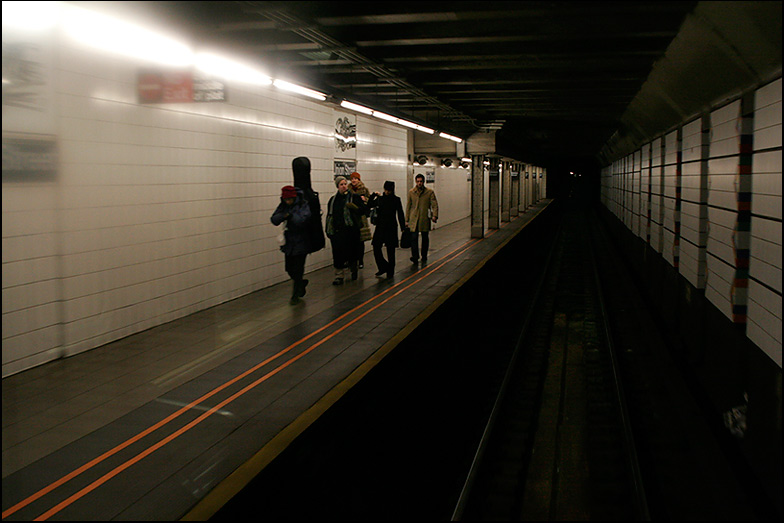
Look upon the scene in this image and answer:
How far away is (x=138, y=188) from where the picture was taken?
7.16m

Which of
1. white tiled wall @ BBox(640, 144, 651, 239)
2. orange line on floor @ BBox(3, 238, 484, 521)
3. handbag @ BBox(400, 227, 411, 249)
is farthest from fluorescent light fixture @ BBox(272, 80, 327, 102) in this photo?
white tiled wall @ BBox(640, 144, 651, 239)

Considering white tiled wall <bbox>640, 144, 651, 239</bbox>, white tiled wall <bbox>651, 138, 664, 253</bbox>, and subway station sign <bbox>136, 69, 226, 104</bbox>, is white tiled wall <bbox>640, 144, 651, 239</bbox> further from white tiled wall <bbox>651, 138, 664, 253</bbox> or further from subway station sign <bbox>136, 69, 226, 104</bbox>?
subway station sign <bbox>136, 69, 226, 104</bbox>

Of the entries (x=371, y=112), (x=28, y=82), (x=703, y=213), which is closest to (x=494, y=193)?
(x=371, y=112)

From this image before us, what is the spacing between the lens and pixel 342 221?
400 inches

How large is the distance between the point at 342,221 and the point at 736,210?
17.9 feet

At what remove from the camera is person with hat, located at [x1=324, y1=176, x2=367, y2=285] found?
10156 mm

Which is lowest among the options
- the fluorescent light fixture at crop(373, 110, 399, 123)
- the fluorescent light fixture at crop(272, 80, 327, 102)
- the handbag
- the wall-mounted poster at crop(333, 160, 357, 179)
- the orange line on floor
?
the orange line on floor

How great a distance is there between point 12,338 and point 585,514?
4878mm

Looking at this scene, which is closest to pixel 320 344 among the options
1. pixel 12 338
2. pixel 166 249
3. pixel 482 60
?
A: pixel 166 249

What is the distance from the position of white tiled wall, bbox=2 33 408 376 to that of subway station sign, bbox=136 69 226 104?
0.14 m

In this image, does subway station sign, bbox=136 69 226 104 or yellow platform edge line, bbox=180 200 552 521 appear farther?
subway station sign, bbox=136 69 226 104

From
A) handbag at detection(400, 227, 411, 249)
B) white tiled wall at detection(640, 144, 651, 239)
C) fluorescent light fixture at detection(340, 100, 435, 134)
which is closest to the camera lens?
fluorescent light fixture at detection(340, 100, 435, 134)

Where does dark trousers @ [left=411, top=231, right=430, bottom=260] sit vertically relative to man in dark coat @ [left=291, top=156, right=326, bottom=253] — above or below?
below

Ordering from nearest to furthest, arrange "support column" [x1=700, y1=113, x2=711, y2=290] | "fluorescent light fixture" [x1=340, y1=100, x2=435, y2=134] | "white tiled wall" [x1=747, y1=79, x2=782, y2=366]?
"white tiled wall" [x1=747, y1=79, x2=782, y2=366] → "support column" [x1=700, y1=113, x2=711, y2=290] → "fluorescent light fixture" [x1=340, y1=100, x2=435, y2=134]
